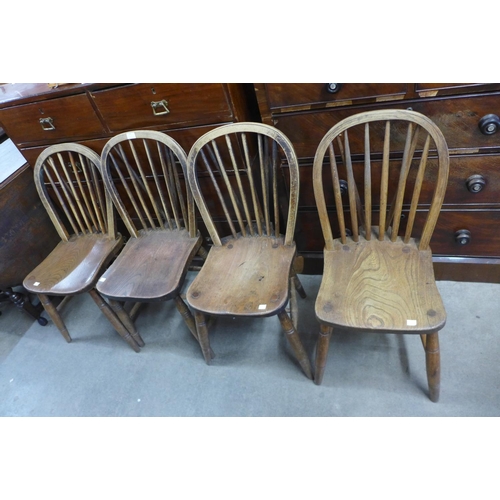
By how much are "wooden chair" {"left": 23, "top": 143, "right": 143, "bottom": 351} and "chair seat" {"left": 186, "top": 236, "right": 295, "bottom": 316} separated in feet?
1.85

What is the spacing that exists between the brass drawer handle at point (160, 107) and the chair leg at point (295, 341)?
2.98ft

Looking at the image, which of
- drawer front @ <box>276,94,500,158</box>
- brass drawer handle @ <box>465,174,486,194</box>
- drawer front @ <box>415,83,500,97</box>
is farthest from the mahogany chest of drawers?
brass drawer handle @ <box>465,174,486,194</box>

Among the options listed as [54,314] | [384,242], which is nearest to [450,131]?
[384,242]

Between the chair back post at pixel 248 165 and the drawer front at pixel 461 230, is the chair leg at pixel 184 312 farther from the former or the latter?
the drawer front at pixel 461 230

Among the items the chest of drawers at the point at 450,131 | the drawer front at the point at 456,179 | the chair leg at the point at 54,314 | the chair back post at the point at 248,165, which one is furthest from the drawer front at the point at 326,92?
the chair leg at the point at 54,314

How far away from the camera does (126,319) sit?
5.20 ft

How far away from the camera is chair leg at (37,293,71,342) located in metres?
1.60

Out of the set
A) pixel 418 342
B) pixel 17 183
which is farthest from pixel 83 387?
pixel 418 342

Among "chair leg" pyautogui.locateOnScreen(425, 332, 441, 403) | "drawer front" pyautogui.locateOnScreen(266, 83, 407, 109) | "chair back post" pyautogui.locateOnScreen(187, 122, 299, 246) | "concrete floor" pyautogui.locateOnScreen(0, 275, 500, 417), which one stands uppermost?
"drawer front" pyautogui.locateOnScreen(266, 83, 407, 109)

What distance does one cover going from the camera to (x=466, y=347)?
4.50 ft

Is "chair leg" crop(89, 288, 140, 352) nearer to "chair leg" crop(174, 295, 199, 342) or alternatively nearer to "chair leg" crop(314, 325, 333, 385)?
"chair leg" crop(174, 295, 199, 342)

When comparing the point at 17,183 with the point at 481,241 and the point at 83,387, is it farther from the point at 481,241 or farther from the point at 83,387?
the point at 481,241
